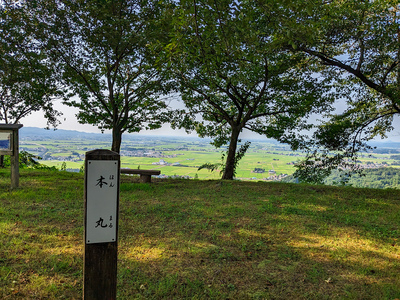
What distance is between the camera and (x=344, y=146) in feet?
33.2

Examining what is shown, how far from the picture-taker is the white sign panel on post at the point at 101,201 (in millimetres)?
2047

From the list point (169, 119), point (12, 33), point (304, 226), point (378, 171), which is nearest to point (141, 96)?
point (169, 119)

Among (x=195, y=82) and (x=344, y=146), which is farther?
(x=195, y=82)

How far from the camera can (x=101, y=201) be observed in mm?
2084

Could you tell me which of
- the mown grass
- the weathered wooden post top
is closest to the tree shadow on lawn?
the mown grass

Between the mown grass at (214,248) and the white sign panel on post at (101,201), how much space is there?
1117 mm

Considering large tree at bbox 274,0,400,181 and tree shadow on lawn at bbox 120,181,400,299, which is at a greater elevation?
large tree at bbox 274,0,400,181

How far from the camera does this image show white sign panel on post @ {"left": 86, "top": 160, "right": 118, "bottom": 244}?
2.05 meters

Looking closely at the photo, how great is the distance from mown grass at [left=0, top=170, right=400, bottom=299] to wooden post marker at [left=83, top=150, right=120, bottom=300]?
0.80 meters

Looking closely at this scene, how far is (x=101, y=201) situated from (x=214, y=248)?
239cm

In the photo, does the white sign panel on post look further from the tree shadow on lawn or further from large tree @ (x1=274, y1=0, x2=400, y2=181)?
large tree @ (x1=274, y1=0, x2=400, y2=181)

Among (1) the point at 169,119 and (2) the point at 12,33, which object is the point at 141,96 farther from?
(2) the point at 12,33

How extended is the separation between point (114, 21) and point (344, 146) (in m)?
9.05

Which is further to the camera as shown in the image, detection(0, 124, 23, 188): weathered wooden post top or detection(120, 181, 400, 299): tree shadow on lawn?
detection(0, 124, 23, 188): weathered wooden post top
